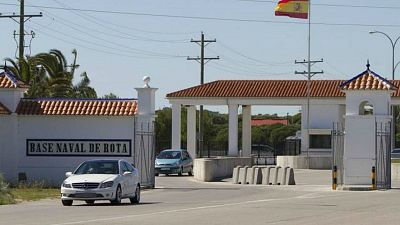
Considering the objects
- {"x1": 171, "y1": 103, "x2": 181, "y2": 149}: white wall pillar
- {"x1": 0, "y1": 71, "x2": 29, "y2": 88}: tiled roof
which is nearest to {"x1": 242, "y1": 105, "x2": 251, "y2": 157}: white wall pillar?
{"x1": 171, "y1": 103, "x2": 181, "y2": 149}: white wall pillar

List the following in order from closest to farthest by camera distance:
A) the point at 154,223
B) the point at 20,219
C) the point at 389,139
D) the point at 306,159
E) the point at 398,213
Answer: the point at 154,223 → the point at 20,219 → the point at 398,213 → the point at 389,139 → the point at 306,159

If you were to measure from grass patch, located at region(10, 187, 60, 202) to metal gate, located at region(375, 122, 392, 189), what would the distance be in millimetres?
12796

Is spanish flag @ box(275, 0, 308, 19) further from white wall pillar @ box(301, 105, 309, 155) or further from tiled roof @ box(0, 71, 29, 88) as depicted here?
tiled roof @ box(0, 71, 29, 88)

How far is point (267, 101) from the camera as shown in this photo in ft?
231

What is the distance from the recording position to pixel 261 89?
71.1m

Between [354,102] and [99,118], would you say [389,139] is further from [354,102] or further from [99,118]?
[99,118]

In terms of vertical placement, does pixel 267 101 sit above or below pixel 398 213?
above

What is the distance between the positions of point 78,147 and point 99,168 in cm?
1163

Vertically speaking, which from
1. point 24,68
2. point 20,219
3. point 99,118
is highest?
point 24,68

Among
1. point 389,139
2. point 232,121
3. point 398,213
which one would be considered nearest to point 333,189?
point 389,139

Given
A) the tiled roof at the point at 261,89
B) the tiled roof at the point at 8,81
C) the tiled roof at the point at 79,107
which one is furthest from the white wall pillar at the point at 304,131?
the tiled roof at the point at 8,81

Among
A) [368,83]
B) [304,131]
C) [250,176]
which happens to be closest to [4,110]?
[250,176]

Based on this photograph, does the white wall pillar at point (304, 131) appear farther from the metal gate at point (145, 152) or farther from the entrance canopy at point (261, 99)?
the metal gate at point (145, 152)

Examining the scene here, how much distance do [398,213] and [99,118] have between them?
63.5 feet
